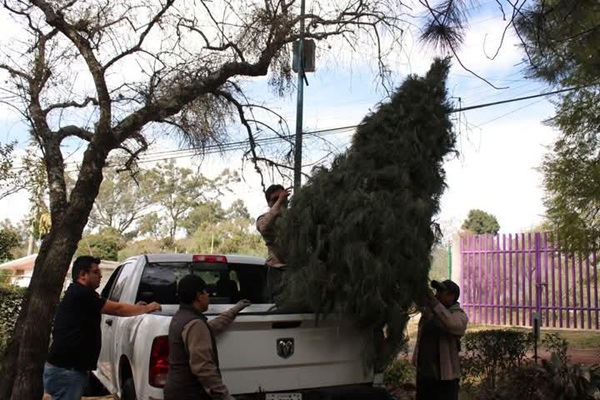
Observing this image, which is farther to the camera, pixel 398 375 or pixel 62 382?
pixel 398 375

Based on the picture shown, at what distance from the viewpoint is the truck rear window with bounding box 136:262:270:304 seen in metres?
5.98

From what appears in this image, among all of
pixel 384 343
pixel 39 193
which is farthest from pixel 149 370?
pixel 39 193

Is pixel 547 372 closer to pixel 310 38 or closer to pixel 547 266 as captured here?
pixel 310 38

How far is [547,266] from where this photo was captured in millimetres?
14680

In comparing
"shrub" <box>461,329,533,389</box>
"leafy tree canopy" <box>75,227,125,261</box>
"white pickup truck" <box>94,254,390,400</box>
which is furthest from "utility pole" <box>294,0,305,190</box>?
"leafy tree canopy" <box>75,227,125,261</box>

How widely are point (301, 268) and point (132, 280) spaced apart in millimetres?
2296

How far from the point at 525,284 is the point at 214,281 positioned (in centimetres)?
1093

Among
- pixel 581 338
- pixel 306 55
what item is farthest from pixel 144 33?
pixel 581 338

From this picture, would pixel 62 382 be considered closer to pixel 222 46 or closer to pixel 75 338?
pixel 75 338

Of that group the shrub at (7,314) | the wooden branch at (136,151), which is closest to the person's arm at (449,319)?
the wooden branch at (136,151)

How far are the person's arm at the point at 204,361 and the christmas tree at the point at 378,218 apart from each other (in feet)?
3.10

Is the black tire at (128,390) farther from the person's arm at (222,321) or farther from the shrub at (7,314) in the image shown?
the shrub at (7,314)

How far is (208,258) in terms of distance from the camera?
20.2ft

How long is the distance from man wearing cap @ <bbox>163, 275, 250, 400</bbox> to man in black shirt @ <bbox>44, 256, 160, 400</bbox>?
0.97 meters
